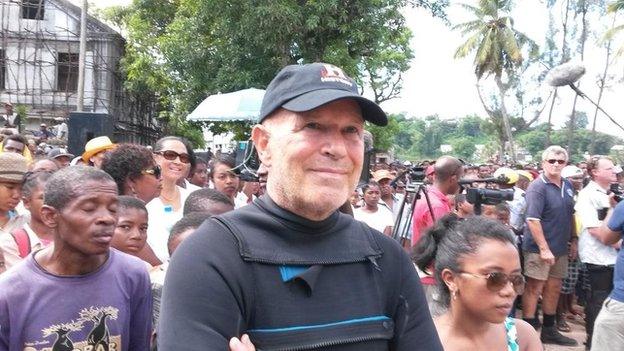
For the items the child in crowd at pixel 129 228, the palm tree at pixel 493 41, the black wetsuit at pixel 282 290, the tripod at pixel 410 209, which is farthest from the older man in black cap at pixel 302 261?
the palm tree at pixel 493 41

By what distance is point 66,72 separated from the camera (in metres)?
30.2

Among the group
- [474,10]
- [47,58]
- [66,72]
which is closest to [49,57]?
[47,58]

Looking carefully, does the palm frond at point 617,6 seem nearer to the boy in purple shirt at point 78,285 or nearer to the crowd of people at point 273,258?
the crowd of people at point 273,258

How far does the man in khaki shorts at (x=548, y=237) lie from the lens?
6645 mm

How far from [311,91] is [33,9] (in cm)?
3200

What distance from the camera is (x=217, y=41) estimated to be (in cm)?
1750

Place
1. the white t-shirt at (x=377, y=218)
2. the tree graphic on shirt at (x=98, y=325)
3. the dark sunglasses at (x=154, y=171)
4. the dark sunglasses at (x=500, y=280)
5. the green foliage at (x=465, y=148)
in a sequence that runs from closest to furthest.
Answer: the tree graphic on shirt at (x=98, y=325)
the dark sunglasses at (x=500, y=280)
the dark sunglasses at (x=154, y=171)
the white t-shirt at (x=377, y=218)
the green foliage at (x=465, y=148)

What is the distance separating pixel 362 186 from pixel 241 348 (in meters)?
5.78

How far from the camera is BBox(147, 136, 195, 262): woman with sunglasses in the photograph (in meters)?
4.45

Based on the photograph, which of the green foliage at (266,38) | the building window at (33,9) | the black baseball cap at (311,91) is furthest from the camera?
the building window at (33,9)

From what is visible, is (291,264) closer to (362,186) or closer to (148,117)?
(362,186)

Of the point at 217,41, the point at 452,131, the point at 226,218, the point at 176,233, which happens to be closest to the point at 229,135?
the point at 217,41

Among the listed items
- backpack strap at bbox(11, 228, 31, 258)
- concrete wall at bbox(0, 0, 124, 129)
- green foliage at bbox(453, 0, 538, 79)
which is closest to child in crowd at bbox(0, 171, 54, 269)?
backpack strap at bbox(11, 228, 31, 258)

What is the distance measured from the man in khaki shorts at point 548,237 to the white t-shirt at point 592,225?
299 millimetres
